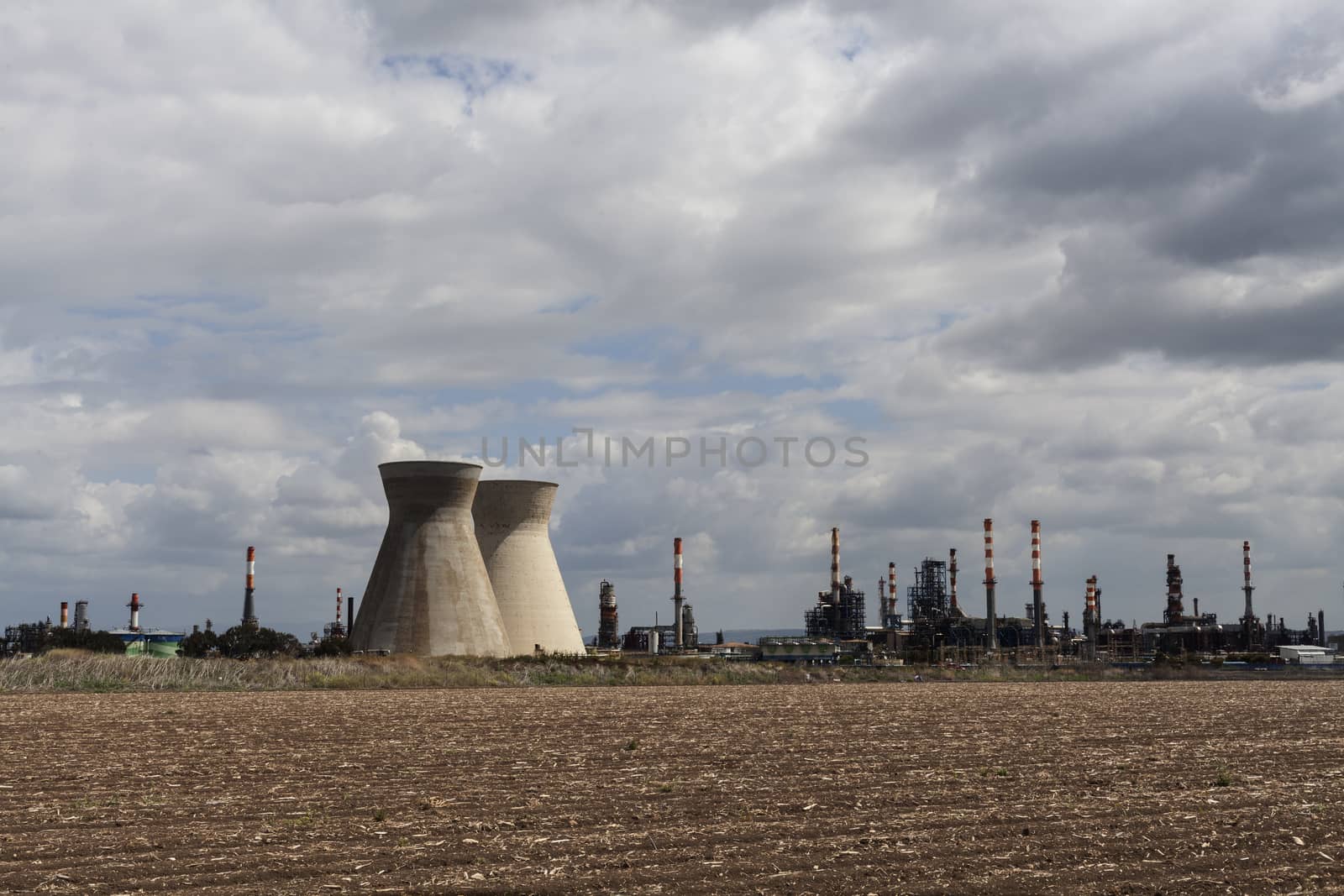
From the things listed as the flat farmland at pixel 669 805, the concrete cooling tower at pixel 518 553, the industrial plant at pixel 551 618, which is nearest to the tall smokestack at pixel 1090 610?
the industrial plant at pixel 551 618

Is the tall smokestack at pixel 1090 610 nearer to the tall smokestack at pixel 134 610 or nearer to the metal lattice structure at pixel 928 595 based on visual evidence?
the metal lattice structure at pixel 928 595

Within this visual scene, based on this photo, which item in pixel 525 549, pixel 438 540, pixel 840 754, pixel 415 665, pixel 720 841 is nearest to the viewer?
pixel 720 841

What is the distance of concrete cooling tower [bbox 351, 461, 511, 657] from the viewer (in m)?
52.5

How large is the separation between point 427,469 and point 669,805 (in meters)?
42.8

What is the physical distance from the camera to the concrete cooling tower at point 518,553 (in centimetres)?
5938

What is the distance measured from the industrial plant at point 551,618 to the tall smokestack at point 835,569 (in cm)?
9

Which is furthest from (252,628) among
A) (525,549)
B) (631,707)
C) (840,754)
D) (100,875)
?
(100,875)

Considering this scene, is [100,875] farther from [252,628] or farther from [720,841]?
[252,628]

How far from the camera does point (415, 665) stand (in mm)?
44625

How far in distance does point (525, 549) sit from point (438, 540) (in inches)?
301

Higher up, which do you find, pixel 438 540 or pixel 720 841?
pixel 438 540

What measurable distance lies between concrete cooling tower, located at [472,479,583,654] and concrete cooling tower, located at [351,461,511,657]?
5200 millimetres

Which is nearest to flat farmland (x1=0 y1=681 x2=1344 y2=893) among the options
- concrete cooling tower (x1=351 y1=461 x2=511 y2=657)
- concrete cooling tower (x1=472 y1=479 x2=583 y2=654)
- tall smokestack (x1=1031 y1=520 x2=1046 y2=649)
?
concrete cooling tower (x1=351 y1=461 x2=511 y2=657)

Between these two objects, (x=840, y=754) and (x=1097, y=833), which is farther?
(x=840, y=754)
